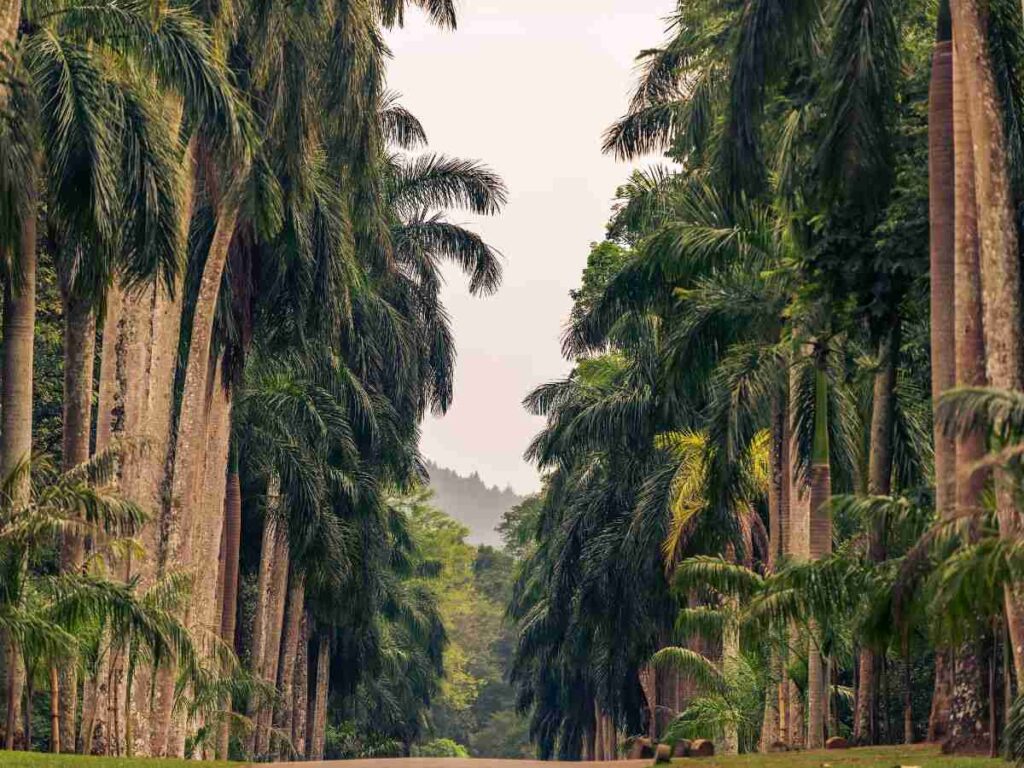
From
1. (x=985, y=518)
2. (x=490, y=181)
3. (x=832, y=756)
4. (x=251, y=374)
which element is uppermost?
(x=490, y=181)

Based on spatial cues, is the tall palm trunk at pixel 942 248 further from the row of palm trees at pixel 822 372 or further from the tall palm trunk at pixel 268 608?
the tall palm trunk at pixel 268 608

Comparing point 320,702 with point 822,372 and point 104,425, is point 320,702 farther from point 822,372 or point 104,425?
point 822,372

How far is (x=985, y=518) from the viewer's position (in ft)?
41.6

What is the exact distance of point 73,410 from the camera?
1989cm

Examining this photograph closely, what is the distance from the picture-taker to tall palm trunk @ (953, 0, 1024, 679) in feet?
48.7

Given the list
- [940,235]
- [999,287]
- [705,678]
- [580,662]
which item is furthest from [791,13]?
[580,662]

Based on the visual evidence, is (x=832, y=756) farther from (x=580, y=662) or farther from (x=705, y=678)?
(x=580, y=662)

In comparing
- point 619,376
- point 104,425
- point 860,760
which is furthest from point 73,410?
point 619,376

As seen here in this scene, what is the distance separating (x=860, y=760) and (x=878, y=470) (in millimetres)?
5963

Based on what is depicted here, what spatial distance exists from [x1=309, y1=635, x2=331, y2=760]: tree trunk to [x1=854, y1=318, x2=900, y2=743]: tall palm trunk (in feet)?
95.3

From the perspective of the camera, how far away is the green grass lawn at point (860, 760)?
14.0m

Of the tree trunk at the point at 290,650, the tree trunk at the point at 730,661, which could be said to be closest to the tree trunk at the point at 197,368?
the tree trunk at the point at 730,661

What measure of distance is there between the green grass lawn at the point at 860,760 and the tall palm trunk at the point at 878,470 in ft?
6.54

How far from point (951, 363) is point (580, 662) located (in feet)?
110
